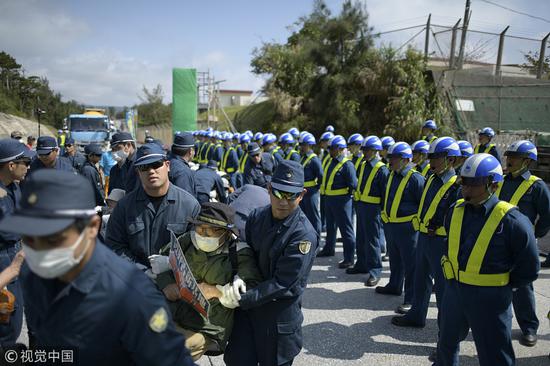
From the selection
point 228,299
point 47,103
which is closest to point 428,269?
point 228,299

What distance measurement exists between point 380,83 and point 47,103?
44.7 m

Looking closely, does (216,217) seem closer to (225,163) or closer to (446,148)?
(446,148)

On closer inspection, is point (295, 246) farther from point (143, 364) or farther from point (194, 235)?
point (143, 364)

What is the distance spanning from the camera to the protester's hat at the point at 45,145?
6072mm

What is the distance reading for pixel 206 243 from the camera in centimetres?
270

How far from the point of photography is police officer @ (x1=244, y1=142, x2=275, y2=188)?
32.2 ft

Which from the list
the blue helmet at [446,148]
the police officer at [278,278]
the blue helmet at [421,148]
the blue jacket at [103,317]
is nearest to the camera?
the blue jacket at [103,317]

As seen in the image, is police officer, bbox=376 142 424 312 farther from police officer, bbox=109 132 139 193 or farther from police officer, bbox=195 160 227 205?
police officer, bbox=109 132 139 193

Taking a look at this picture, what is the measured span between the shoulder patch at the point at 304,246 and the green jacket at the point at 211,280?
38 centimetres

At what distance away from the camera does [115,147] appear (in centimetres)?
650

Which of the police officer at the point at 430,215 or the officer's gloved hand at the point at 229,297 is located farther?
the police officer at the point at 430,215

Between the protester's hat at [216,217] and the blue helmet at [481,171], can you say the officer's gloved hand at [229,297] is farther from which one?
the blue helmet at [481,171]

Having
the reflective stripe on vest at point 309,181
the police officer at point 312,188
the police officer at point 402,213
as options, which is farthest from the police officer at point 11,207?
the reflective stripe on vest at point 309,181

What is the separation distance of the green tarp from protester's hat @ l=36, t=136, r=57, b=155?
19767 millimetres
